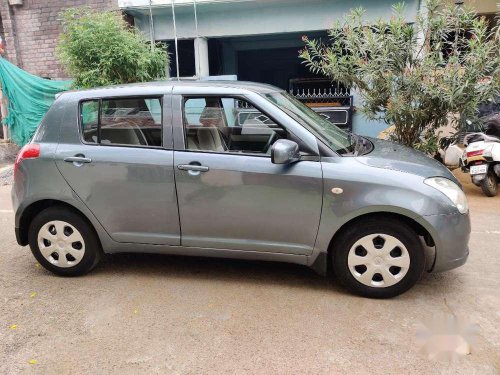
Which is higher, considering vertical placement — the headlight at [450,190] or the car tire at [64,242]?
the headlight at [450,190]

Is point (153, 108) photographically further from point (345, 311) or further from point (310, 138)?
point (345, 311)

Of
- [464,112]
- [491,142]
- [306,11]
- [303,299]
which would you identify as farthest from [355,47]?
[303,299]

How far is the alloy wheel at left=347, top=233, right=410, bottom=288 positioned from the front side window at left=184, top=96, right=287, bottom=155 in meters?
1.04

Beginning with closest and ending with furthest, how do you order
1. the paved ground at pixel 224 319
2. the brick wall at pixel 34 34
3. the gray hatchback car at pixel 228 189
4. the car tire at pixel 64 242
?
the paved ground at pixel 224 319
the gray hatchback car at pixel 228 189
the car tire at pixel 64 242
the brick wall at pixel 34 34

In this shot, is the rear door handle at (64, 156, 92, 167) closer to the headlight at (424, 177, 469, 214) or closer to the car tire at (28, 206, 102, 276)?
the car tire at (28, 206, 102, 276)

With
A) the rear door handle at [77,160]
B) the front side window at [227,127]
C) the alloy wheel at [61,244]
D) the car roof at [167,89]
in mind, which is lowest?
the alloy wheel at [61,244]

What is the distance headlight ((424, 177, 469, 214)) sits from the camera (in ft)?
10.8

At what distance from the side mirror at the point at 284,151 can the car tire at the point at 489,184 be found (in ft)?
14.7

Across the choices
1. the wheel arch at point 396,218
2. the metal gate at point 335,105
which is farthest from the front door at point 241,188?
the metal gate at point 335,105

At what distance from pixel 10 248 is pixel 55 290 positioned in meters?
1.44

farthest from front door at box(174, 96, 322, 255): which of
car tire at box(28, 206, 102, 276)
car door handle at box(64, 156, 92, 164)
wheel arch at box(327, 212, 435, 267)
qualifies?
car tire at box(28, 206, 102, 276)

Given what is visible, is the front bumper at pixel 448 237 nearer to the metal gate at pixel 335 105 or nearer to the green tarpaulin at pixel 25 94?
the metal gate at pixel 335 105

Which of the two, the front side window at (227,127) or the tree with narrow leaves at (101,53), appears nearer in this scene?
the front side window at (227,127)

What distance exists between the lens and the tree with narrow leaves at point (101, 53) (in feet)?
25.4
